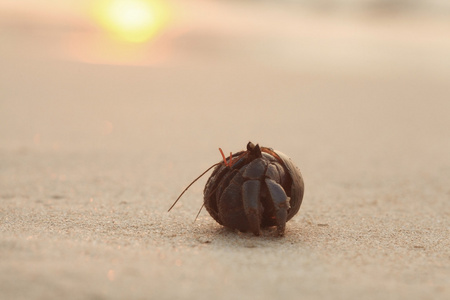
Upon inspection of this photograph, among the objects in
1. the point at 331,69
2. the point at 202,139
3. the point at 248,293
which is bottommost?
the point at 248,293

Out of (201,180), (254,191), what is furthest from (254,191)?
(201,180)

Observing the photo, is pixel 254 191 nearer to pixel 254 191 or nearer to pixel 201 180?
pixel 254 191

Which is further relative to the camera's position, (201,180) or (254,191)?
(201,180)

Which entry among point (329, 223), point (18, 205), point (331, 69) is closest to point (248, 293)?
point (329, 223)

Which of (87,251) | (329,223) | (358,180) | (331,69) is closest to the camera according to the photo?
(87,251)

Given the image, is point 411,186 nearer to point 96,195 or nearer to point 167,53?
point 96,195
